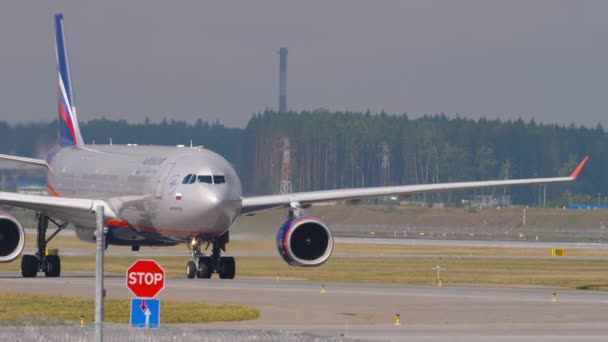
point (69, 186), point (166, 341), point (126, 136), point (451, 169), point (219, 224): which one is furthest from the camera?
point (451, 169)

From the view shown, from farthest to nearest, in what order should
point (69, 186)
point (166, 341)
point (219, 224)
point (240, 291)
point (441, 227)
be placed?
point (441, 227) → point (69, 186) → point (219, 224) → point (240, 291) → point (166, 341)

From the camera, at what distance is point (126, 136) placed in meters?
91.0

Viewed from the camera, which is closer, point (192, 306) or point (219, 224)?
point (192, 306)

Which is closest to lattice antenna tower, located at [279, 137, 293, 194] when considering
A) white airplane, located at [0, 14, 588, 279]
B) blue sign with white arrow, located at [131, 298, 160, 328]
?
white airplane, located at [0, 14, 588, 279]

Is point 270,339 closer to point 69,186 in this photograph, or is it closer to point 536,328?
point 536,328

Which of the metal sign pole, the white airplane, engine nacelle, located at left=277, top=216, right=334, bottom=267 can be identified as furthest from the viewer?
engine nacelle, located at left=277, top=216, right=334, bottom=267

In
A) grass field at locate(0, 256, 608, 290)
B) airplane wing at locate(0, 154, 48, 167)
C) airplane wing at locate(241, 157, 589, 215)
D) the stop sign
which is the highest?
airplane wing at locate(0, 154, 48, 167)

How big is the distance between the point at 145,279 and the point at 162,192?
2791 cm

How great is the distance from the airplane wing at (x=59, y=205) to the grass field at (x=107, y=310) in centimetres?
895

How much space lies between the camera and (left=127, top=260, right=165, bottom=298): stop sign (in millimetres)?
19938

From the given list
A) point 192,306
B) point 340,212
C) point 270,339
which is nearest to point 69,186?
point 192,306

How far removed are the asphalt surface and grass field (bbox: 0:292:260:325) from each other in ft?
2.90

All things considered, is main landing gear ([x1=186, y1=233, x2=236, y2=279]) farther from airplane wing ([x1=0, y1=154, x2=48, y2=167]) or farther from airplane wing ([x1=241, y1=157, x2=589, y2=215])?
airplane wing ([x1=0, y1=154, x2=48, y2=167])

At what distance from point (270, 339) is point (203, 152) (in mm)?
26995
